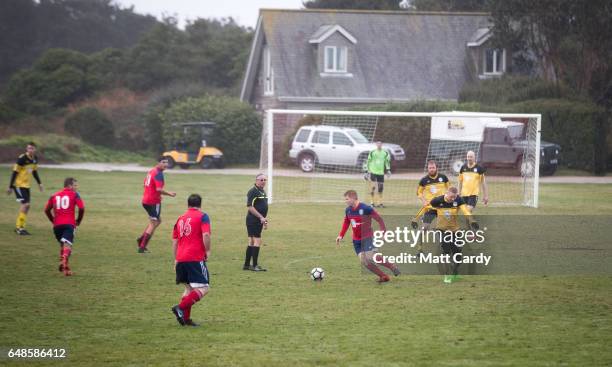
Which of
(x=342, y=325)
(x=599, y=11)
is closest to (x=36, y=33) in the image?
(x=599, y=11)

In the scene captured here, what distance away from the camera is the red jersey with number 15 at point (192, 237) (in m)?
11.2

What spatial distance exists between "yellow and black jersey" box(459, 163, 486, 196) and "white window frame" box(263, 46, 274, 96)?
30.4m

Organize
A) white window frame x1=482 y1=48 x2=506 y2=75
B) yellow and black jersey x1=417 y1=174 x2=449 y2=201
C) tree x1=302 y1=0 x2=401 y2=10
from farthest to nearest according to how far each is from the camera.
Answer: tree x1=302 y1=0 x2=401 y2=10
white window frame x1=482 y1=48 x2=506 y2=75
yellow and black jersey x1=417 y1=174 x2=449 y2=201

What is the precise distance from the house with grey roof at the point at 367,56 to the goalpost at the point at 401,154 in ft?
30.0

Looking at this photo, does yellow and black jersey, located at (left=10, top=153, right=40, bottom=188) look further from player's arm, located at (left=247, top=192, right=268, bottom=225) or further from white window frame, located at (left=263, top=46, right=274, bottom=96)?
white window frame, located at (left=263, top=46, right=274, bottom=96)

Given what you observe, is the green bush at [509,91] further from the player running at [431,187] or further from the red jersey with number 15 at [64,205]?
the red jersey with number 15 at [64,205]

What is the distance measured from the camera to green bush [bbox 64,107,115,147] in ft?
174

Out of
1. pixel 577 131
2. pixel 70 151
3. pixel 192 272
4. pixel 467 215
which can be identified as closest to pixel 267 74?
pixel 70 151

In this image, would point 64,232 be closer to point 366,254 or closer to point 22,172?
point 366,254

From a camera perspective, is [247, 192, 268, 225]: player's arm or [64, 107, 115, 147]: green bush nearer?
[247, 192, 268, 225]: player's arm

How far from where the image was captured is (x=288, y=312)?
483 inches

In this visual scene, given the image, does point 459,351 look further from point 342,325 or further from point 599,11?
point 599,11

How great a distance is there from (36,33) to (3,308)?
248ft

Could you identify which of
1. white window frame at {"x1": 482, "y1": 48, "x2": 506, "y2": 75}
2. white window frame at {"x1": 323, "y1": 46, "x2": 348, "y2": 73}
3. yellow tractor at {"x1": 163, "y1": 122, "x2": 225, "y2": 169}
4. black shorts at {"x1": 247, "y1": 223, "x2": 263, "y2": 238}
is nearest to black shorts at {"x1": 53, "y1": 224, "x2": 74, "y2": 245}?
black shorts at {"x1": 247, "y1": 223, "x2": 263, "y2": 238}
